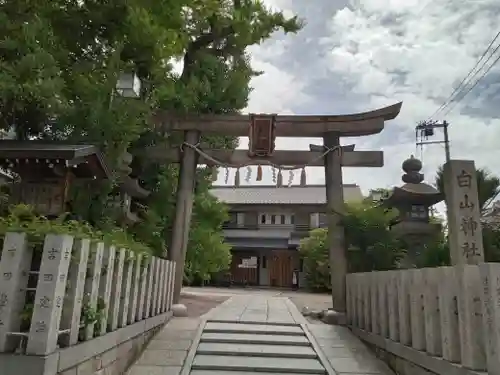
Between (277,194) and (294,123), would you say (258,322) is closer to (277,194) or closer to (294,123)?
(294,123)

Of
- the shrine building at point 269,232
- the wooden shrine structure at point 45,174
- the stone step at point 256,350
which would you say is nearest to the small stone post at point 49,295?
the stone step at point 256,350

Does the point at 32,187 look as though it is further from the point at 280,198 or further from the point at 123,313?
the point at 280,198

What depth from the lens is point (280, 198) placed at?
3164cm

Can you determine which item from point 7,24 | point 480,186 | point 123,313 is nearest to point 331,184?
point 480,186

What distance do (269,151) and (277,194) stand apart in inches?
907

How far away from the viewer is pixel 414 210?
412 inches

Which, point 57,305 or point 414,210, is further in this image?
point 414,210

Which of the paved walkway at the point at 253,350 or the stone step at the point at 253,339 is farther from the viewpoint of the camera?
the stone step at the point at 253,339

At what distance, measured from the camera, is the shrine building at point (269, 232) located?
28.8 meters

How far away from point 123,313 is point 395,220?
23.4 ft

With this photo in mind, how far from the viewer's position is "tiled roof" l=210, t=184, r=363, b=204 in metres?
31.0

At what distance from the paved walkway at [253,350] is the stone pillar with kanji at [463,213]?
1.85m

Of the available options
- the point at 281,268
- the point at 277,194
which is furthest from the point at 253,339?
the point at 277,194

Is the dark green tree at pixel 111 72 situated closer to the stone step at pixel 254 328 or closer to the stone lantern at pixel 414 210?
the stone step at pixel 254 328
